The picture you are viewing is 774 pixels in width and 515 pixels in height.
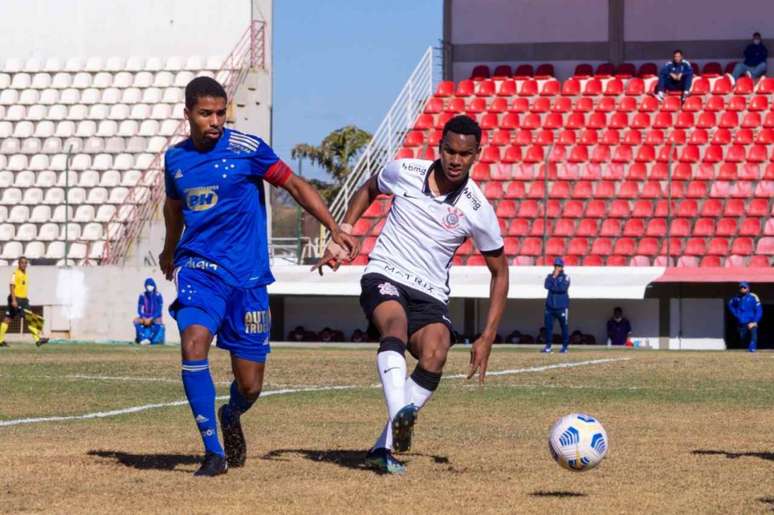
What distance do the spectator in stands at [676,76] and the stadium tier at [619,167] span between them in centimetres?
29

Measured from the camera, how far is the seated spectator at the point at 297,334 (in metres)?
35.3

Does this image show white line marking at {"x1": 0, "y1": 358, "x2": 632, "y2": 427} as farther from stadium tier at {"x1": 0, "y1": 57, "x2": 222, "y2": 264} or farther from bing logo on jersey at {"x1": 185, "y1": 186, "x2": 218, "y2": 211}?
stadium tier at {"x1": 0, "y1": 57, "x2": 222, "y2": 264}

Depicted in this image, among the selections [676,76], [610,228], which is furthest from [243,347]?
[676,76]

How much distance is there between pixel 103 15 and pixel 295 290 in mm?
14464

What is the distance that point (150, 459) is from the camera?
354 inches

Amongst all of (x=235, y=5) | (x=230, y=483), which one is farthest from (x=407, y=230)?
(x=235, y=5)

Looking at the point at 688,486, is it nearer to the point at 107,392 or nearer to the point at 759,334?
the point at 107,392

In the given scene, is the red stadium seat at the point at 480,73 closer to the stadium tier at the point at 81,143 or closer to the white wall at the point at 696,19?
the white wall at the point at 696,19

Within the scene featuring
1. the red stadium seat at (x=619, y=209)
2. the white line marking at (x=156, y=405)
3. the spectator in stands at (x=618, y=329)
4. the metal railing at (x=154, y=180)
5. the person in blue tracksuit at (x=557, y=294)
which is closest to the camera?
the white line marking at (x=156, y=405)

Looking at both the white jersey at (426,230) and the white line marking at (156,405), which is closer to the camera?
the white jersey at (426,230)

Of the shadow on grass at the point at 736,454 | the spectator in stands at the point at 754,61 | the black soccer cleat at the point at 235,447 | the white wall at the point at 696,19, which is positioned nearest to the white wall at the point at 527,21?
the white wall at the point at 696,19

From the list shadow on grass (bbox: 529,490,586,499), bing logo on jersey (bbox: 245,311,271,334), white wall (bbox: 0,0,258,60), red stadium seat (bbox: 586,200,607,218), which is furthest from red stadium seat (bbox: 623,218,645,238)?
shadow on grass (bbox: 529,490,586,499)

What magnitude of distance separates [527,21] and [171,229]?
112ft

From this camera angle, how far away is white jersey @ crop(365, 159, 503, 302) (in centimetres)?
893
